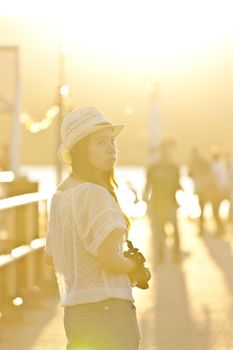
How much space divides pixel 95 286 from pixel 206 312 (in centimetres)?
652

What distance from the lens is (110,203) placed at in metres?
4.91

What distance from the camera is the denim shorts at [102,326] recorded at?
4.95 m

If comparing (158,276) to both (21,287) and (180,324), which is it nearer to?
(21,287)

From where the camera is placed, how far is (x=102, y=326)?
496 cm

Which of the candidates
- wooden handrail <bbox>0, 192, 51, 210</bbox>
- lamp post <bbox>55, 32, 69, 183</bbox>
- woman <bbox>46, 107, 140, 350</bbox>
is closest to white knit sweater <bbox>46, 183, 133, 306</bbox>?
woman <bbox>46, 107, 140, 350</bbox>

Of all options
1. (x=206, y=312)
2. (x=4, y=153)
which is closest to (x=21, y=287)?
(x=206, y=312)

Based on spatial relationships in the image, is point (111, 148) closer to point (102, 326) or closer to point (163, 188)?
point (102, 326)

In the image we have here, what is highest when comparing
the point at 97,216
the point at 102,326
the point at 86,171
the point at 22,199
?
the point at 86,171

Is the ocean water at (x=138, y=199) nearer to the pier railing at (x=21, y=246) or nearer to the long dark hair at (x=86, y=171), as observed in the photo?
the long dark hair at (x=86, y=171)

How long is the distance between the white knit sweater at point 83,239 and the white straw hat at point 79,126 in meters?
0.17

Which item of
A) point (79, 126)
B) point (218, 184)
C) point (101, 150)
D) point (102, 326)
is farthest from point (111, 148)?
point (218, 184)

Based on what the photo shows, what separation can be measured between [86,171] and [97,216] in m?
0.20

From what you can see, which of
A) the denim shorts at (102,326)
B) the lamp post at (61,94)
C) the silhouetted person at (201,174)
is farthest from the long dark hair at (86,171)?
the silhouetted person at (201,174)

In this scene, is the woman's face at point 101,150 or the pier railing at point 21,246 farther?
the pier railing at point 21,246
